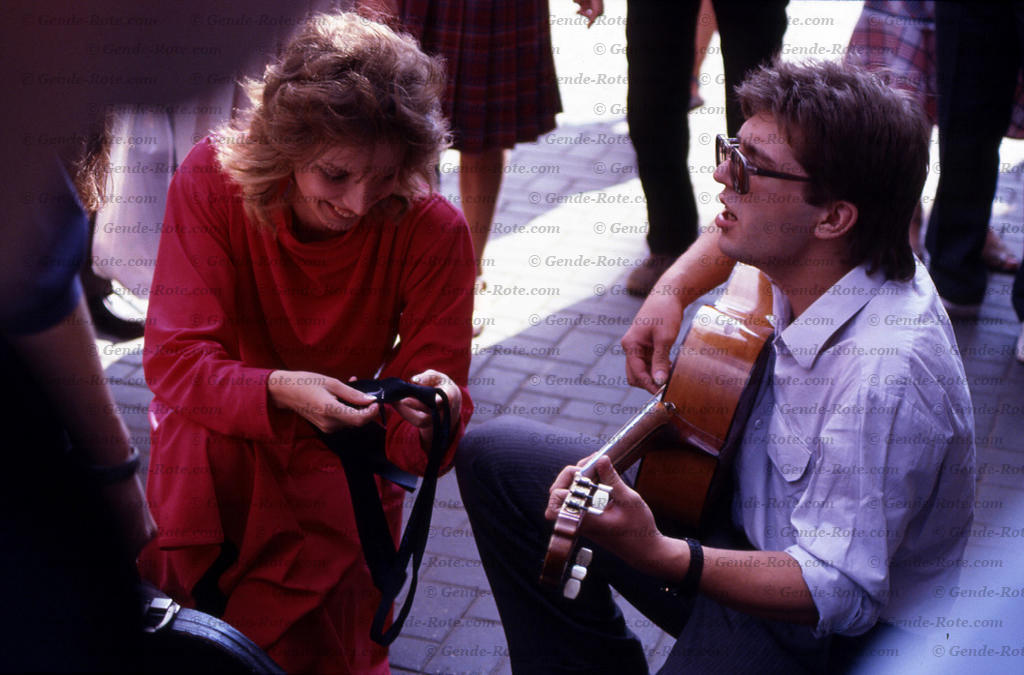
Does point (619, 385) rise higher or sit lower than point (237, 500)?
lower

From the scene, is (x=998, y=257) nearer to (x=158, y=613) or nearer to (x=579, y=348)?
(x=579, y=348)

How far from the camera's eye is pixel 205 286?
2.21 metres

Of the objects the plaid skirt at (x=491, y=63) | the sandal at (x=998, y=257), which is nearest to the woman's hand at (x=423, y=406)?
the plaid skirt at (x=491, y=63)

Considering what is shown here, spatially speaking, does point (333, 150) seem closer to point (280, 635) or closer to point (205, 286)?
point (205, 286)

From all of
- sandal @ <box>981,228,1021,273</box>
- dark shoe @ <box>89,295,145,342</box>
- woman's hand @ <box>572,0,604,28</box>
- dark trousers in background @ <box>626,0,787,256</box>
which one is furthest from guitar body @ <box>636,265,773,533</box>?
sandal @ <box>981,228,1021,273</box>

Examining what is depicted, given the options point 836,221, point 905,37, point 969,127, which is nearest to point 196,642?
point 836,221

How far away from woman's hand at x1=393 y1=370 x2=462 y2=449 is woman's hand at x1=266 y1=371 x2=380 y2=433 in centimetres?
5

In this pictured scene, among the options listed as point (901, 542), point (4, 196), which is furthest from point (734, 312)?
point (4, 196)

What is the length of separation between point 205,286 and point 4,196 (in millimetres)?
804

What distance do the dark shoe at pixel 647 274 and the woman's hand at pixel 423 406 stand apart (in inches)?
83.7

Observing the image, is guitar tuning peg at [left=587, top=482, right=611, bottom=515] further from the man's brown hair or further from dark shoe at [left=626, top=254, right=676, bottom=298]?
dark shoe at [left=626, top=254, right=676, bottom=298]

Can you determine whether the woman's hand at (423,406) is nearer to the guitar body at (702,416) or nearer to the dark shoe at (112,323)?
the guitar body at (702,416)

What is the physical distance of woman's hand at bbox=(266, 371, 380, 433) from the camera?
1.98m

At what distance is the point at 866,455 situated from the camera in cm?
170
